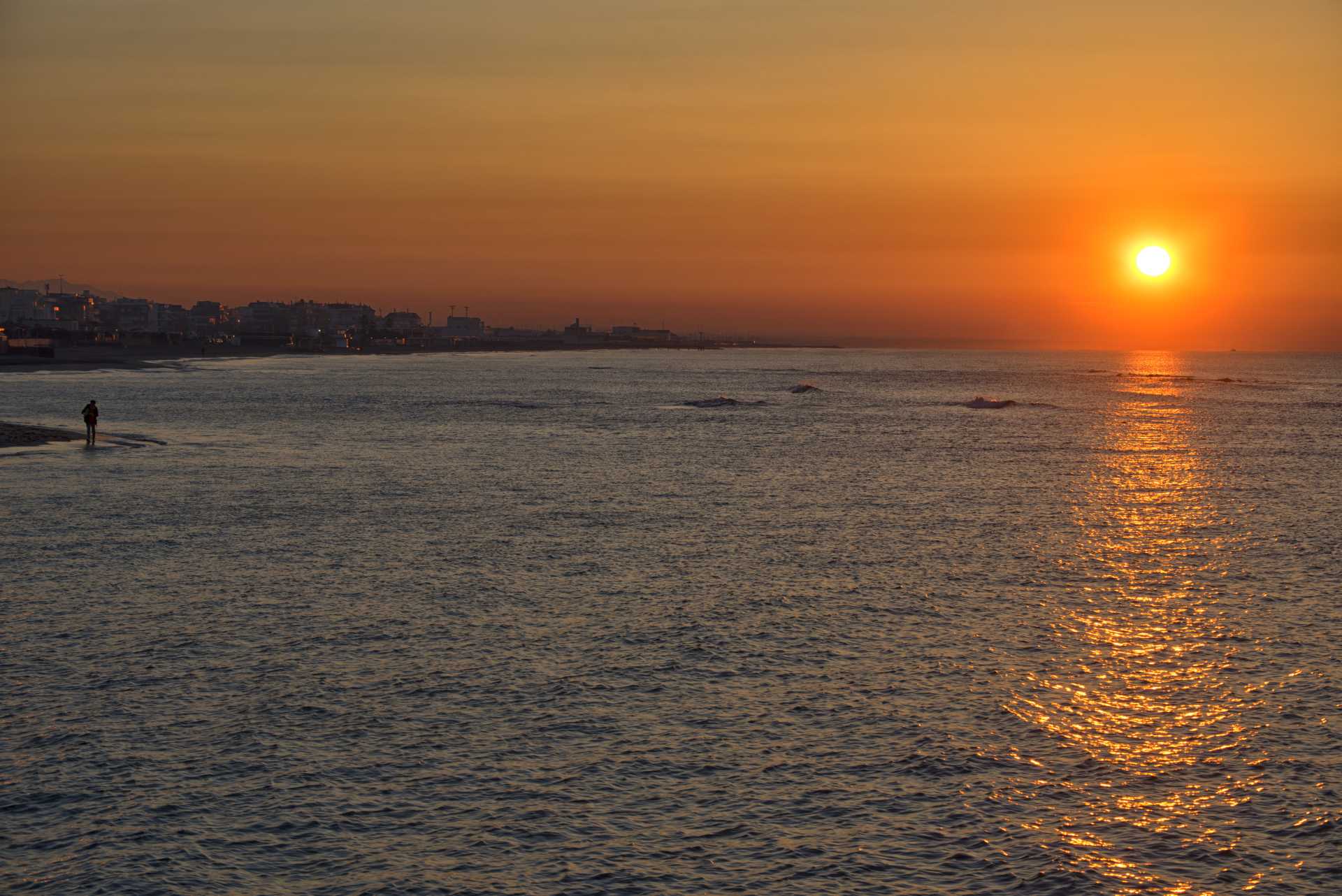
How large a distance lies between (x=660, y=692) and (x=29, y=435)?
185ft

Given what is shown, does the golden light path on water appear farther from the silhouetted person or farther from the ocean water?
the silhouetted person

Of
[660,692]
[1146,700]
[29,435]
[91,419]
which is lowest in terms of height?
[660,692]

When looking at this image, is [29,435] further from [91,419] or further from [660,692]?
[660,692]

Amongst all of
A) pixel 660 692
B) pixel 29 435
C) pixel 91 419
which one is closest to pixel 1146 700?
pixel 660 692

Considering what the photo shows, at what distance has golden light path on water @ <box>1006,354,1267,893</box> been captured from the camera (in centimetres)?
1430

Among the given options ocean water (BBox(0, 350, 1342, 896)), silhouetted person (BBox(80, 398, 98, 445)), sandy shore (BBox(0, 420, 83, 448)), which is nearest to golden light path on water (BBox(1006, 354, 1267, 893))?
ocean water (BBox(0, 350, 1342, 896))

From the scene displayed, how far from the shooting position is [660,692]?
1966 centimetres

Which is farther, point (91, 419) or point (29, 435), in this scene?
point (29, 435)

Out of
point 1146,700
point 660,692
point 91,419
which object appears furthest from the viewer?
point 91,419

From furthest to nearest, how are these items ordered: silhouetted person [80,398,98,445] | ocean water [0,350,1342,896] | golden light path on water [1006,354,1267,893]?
silhouetted person [80,398,98,445], golden light path on water [1006,354,1267,893], ocean water [0,350,1342,896]

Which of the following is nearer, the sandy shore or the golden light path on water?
the golden light path on water

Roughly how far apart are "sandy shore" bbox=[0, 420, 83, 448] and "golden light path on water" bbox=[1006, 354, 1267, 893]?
53.7 m

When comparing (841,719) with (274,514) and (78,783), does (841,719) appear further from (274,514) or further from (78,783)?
(274,514)

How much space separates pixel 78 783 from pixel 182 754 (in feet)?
4.53
